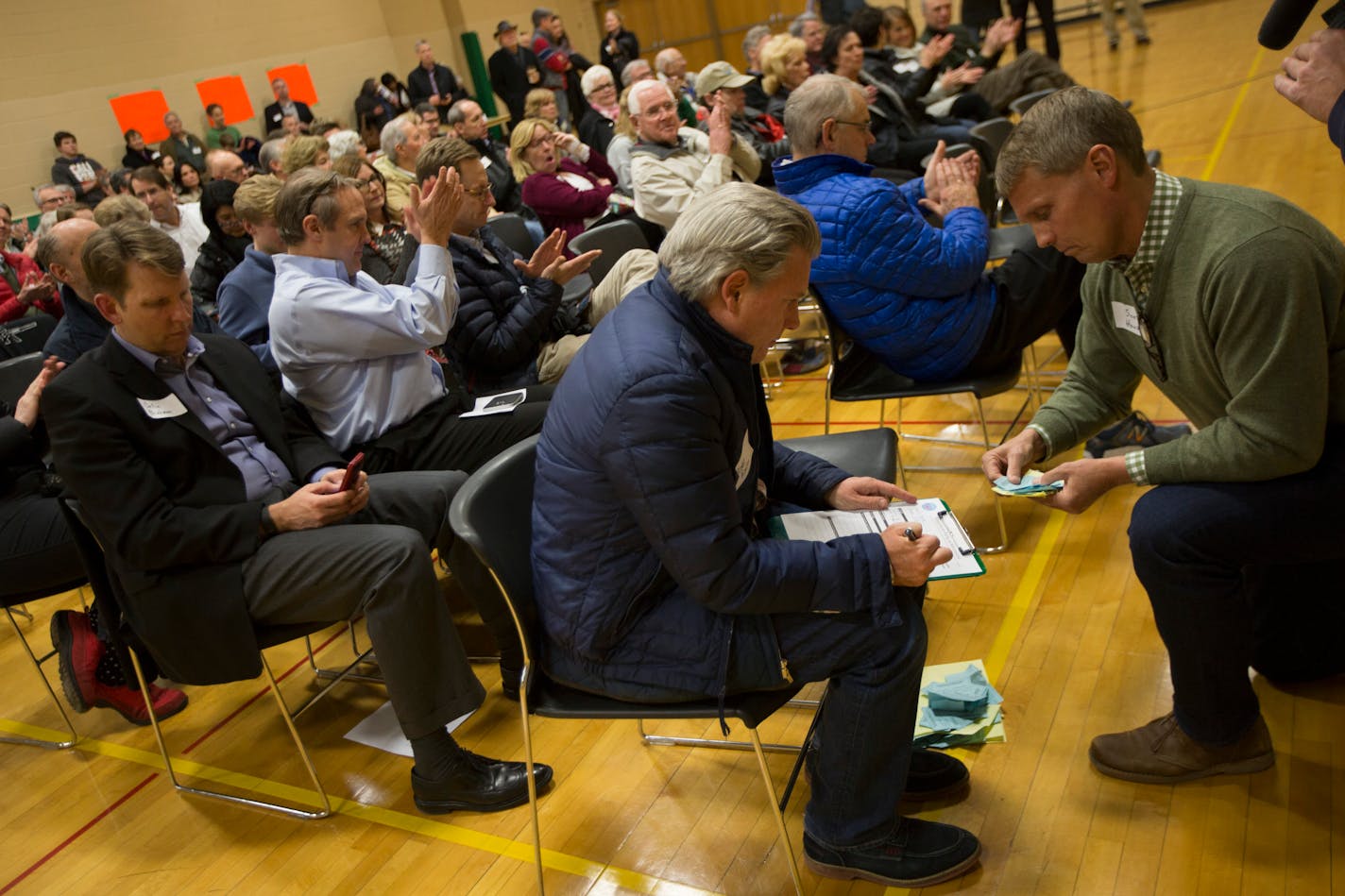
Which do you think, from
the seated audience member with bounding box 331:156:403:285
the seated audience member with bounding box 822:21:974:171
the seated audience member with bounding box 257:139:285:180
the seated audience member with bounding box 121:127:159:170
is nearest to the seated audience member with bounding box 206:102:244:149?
the seated audience member with bounding box 121:127:159:170

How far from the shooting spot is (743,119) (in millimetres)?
6035

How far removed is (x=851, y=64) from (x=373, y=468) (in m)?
4.60

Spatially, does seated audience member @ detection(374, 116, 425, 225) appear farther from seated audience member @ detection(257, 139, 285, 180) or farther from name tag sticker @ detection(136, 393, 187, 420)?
name tag sticker @ detection(136, 393, 187, 420)

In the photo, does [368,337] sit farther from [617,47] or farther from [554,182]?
[617,47]

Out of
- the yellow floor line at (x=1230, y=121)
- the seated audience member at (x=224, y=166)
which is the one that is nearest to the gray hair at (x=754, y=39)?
the yellow floor line at (x=1230, y=121)

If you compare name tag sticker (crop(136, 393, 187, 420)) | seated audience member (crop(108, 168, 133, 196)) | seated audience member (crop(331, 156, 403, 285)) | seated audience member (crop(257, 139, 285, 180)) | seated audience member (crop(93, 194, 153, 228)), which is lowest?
name tag sticker (crop(136, 393, 187, 420))

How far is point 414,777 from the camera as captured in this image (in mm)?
2457

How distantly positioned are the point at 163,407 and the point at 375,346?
60 centimetres

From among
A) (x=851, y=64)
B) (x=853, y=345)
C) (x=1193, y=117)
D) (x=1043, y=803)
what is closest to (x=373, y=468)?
(x=853, y=345)

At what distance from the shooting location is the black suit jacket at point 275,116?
1238 cm

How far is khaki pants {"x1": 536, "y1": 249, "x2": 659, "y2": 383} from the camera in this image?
3457 millimetres

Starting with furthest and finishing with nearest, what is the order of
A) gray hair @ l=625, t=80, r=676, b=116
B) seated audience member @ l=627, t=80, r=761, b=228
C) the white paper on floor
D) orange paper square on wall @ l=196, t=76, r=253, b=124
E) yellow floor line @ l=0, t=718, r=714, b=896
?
1. orange paper square on wall @ l=196, t=76, r=253, b=124
2. gray hair @ l=625, t=80, r=676, b=116
3. seated audience member @ l=627, t=80, r=761, b=228
4. the white paper on floor
5. yellow floor line @ l=0, t=718, r=714, b=896

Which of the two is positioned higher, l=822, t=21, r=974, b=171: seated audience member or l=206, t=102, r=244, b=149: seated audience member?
l=206, t=102, r=244, b=149: seated audience member

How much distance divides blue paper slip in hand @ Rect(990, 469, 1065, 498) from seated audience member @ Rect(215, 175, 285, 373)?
8.03 feet
